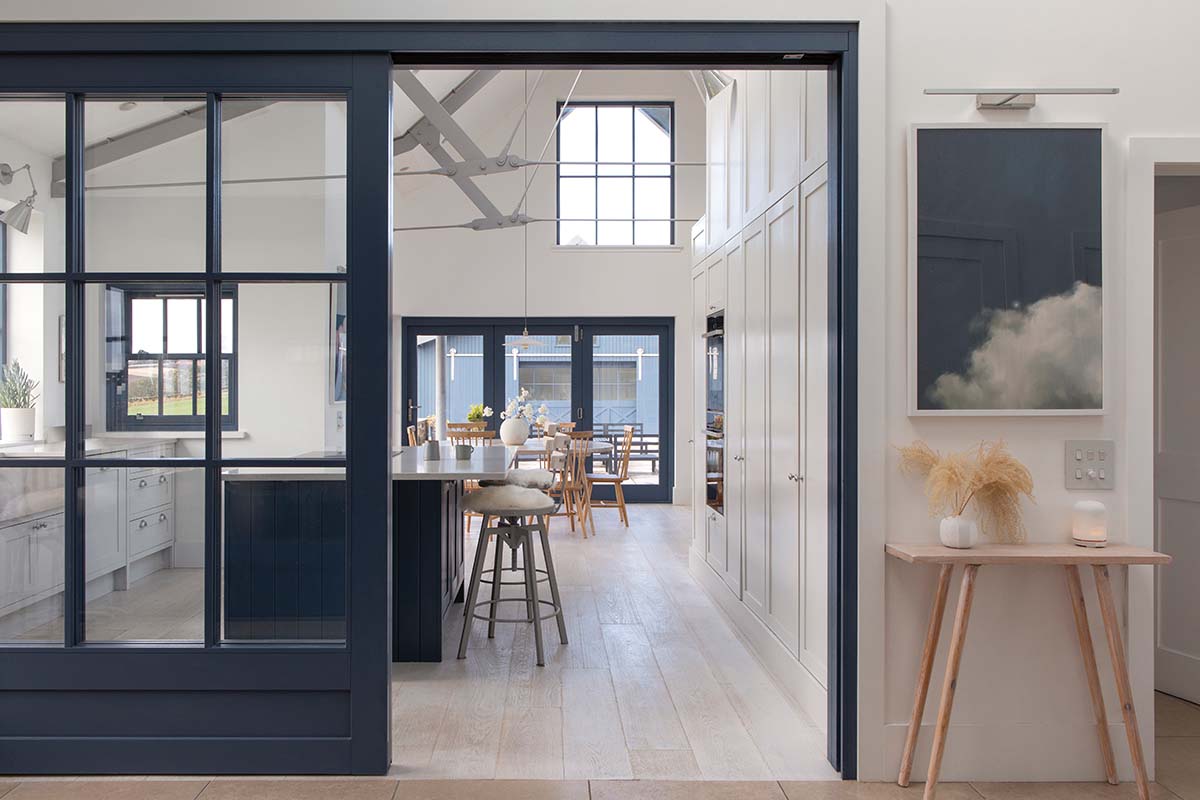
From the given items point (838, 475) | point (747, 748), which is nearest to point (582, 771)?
point (747, 748)

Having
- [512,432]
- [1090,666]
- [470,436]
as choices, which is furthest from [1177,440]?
[470,436]

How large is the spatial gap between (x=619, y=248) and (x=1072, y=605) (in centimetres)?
764

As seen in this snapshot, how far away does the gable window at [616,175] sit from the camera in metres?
10.0

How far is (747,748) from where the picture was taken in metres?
3.04

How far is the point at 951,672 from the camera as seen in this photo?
2.57 m

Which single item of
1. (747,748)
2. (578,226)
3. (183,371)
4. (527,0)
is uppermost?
(578,226)

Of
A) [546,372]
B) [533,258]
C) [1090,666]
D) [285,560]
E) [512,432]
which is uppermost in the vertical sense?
[533,258]

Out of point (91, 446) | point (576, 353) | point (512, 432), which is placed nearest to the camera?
point (91, 446)

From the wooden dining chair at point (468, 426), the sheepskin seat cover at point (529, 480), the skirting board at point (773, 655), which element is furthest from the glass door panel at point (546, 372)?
the sheepskin seat cover at point (529, 480)

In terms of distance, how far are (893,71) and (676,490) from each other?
24.6 ft

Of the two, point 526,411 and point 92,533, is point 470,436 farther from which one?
point 92,533

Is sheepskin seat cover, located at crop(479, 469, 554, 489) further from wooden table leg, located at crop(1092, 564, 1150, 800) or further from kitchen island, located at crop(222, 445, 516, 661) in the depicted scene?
wooden table leg, located at crop(1092, 564, 1150, 800)

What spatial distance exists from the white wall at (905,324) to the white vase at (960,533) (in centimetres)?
13

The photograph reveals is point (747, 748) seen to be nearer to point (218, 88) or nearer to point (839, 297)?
point (839, 297)
